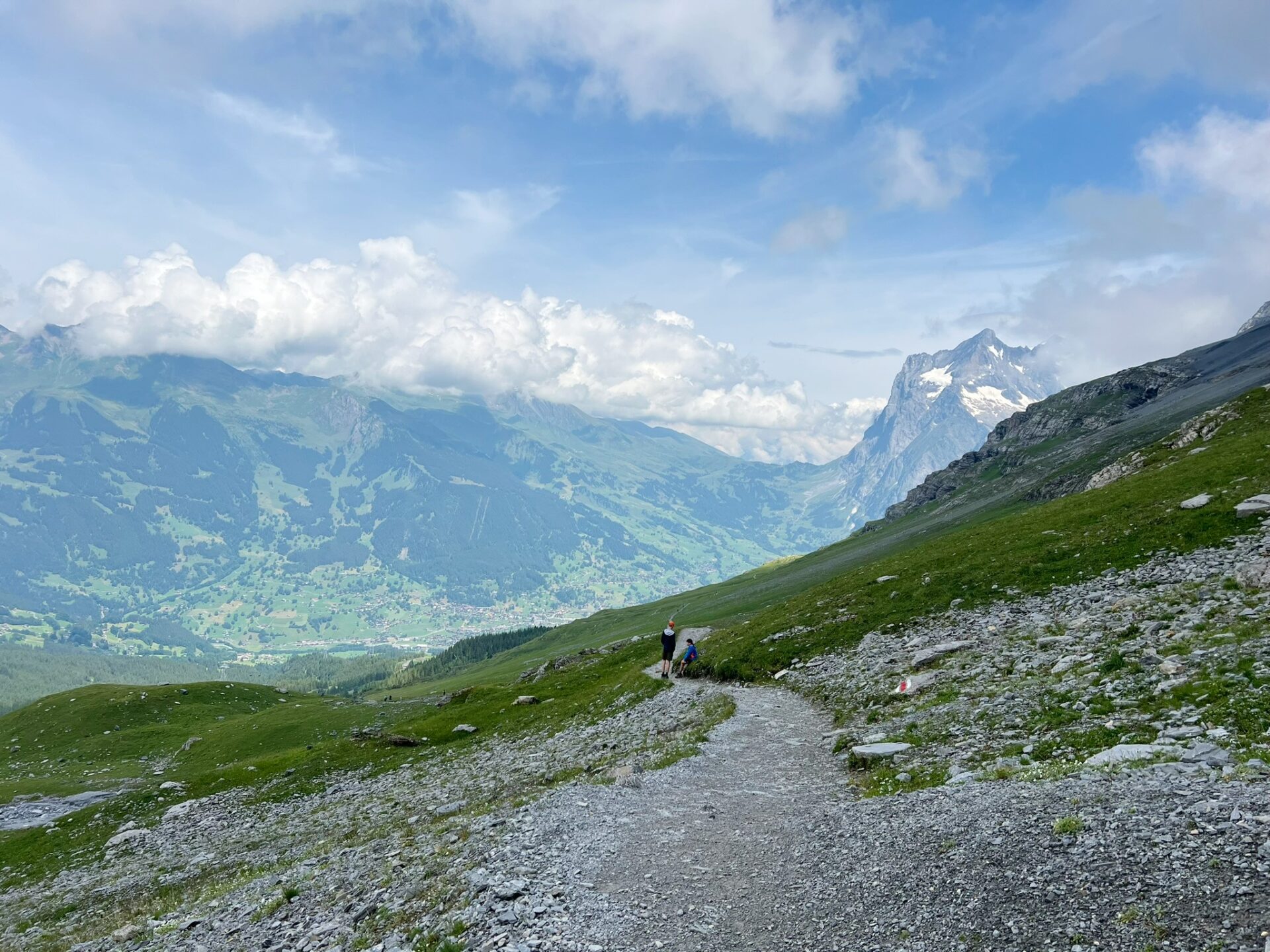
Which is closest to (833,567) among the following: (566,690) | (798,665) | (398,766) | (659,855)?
(566,690)

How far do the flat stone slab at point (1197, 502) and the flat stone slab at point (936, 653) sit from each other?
20957 mm

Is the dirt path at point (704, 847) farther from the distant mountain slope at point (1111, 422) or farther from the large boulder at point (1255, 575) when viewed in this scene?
the distant mountain slope at point (1111, 422)

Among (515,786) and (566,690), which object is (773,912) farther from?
(566,690)

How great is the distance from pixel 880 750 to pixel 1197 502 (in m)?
35.0

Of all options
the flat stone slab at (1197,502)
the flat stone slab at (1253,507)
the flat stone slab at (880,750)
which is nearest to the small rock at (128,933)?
the flat stone slab at (880,750)

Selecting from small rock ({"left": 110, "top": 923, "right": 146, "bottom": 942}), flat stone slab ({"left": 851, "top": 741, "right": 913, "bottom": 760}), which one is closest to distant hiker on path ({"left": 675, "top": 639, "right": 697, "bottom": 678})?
flat stone slab ({"left": 851, "top": 741, "right": 913, "bottom": 760})

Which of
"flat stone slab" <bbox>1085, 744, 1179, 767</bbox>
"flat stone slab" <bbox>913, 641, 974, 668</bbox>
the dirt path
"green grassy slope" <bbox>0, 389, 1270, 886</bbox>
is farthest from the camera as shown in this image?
"green grassy slope" <bbox>0, 389, 1270, 886</bbox>

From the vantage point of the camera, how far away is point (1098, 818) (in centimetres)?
1418

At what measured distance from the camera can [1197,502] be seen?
44156 mm

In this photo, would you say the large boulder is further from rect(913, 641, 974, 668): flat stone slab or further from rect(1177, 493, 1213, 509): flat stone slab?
rect(1177, 493, 1213, 509): flat stone slab

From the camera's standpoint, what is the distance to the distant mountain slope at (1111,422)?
125188mm

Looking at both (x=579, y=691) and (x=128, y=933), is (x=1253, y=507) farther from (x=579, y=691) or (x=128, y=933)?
(x=128, y=933)

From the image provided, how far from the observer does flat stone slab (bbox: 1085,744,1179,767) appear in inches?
674

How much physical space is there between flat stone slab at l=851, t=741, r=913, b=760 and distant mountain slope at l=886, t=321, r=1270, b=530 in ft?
335
